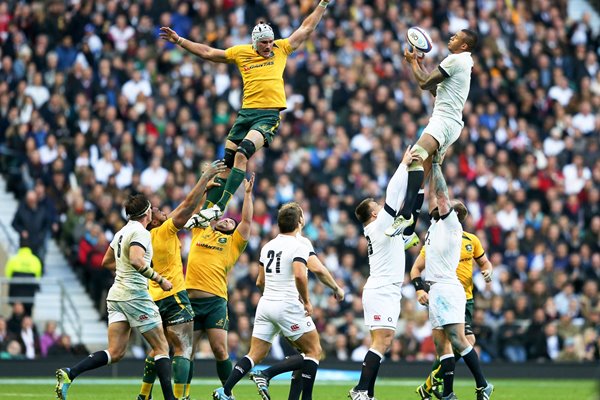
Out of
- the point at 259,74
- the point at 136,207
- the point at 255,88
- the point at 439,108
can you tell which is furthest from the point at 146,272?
the point at 439,108

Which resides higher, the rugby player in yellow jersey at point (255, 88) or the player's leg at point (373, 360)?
the rugby player in yellow jersey at point (255, 88)

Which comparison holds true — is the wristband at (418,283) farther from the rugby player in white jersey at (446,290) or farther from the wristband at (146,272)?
the wristband at (146,272)

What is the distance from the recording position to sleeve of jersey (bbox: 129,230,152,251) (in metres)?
14.8

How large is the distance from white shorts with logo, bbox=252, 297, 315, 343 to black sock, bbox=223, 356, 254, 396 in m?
0.37

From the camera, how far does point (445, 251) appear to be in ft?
52.8

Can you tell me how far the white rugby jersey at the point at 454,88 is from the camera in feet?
53.5

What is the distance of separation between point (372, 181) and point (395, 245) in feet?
38.6

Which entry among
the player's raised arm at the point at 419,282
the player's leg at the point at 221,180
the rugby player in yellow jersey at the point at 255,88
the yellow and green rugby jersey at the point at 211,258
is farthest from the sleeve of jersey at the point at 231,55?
the player's raised arm at the point at 419,282

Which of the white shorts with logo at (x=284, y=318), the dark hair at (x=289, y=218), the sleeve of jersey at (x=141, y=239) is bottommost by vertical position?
the white shorts with logo at (x=284, y=318)

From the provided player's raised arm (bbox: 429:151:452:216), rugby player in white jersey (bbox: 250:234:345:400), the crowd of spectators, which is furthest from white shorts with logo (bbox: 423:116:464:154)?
the crowd of spectators

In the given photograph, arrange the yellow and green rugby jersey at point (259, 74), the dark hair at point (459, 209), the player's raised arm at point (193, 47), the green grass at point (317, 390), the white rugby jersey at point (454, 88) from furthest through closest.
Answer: the green grass at point (317, 390) → the dark hair at point (459, 209) → the yellow and green rugby jersey at point (259, 74) → the player's raised arm at point (193, 47) → the white rugby jersey at point (454, 88)

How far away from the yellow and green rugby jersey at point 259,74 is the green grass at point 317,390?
4.49 m

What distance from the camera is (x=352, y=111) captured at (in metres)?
28.5

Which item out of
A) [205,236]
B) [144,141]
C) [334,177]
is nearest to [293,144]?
[334,177]
